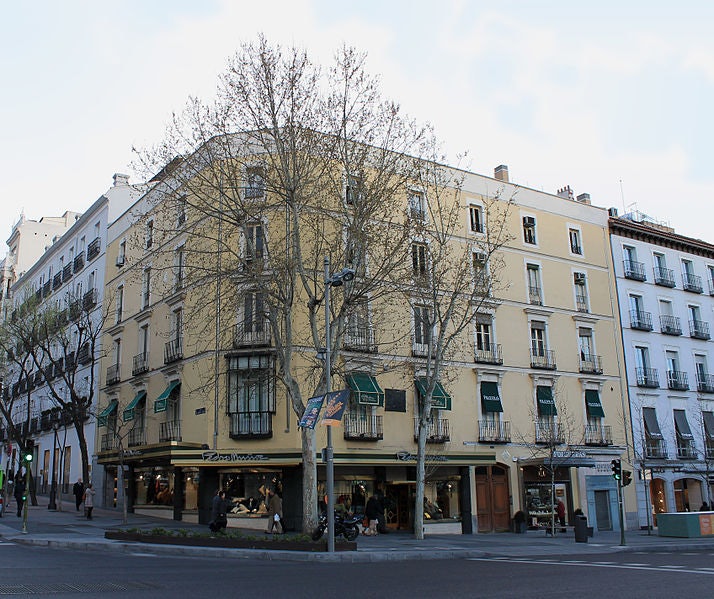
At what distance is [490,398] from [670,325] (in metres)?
15.6

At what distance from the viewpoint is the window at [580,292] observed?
130ft

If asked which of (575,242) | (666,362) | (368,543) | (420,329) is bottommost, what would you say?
(368,543)

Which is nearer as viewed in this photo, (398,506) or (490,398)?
(398,506)

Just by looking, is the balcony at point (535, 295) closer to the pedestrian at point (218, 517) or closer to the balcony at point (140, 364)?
the balcony at point (140, 364)

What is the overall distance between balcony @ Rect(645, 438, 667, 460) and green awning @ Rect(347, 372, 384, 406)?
59.0 ft

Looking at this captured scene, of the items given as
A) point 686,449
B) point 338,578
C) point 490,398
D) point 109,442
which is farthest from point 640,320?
point 338,578

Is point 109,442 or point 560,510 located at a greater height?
point 109,442

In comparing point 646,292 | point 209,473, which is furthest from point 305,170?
point 646,292

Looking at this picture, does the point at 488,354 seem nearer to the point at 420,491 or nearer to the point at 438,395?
the point at 438,395

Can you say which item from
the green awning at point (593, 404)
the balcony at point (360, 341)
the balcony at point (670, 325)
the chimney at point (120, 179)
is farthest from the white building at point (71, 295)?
the balcony at point (670, 325)

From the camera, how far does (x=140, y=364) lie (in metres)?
37.2

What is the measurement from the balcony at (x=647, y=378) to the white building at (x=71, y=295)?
29812 millimetres

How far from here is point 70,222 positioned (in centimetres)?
6806

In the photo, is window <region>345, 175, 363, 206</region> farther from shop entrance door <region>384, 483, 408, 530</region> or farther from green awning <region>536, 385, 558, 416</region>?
green awning <region>536, 385, 558, 416</region>
